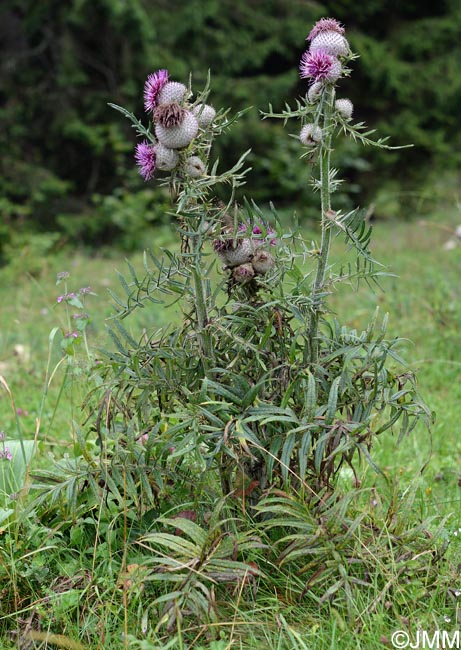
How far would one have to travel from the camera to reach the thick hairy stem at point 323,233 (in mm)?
1960

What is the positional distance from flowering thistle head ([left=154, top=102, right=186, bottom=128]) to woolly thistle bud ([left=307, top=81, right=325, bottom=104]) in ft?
1.08

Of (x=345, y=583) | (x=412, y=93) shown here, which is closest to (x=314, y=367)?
(x=345, y=583)

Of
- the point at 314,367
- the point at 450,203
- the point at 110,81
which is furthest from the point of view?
the point at 450,203

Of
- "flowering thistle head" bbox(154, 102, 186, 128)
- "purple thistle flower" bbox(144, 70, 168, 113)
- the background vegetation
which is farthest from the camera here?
the background vegetation

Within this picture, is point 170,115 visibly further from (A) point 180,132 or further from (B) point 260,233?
(B) point 260,233

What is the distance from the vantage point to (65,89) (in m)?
9.88

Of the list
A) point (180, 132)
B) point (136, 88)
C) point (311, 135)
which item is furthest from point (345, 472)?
point (136, 88)

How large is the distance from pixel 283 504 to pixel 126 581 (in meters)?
0.46

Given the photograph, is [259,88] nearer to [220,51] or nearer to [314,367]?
[220,51]

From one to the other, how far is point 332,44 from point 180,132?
44 cm

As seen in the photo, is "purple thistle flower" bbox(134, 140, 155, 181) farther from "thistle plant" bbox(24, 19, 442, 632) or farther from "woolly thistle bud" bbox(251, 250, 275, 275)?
"woolly thistle bud" bbox(251, 250, 275, 275)

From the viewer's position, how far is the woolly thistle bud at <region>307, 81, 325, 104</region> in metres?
1.96

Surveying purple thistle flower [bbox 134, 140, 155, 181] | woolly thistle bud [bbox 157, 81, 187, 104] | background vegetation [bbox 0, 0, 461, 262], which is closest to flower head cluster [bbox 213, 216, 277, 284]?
purple thistle flower [bbox 134, 140, 155, 181]

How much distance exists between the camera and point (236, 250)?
2.06m
